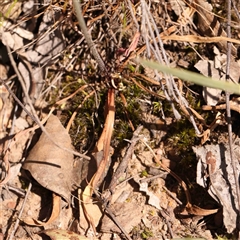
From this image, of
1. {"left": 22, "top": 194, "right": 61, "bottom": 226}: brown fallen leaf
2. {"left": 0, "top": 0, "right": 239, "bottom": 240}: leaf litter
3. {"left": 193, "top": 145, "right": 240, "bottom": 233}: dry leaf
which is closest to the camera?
{"left": 193, "top": 145, "right": 240, "bottom": 233}: dry leaf

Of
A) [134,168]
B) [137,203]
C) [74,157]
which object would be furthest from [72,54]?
[137,203]

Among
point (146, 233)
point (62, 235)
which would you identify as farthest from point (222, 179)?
point (62, 235)

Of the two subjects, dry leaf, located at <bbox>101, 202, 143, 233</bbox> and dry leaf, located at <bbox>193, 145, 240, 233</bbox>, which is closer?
dry leaf, located at <bbox>193, 145, 240, 233</bbox>

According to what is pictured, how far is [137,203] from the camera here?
7.20ft

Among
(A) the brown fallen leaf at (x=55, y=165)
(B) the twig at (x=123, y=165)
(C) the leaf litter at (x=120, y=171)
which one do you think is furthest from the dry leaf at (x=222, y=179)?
(A) the brown fallen leaf at (x=55, y=165)

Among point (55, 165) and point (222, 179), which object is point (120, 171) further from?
point (222, 179)

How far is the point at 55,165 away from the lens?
2291mm

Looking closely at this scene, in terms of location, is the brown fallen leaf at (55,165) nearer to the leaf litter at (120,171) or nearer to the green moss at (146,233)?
the leaf litter at (120,171)

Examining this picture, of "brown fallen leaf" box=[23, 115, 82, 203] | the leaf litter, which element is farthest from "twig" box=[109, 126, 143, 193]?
"brown fallen leaf" box=[23, 115, 82, 203]

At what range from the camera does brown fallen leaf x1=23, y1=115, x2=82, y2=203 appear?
2250 mm

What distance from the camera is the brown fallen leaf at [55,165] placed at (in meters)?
2.25

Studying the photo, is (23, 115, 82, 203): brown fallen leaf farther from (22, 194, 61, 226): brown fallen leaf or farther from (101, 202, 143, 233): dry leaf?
(101, 202, 143, 233): dry leaf

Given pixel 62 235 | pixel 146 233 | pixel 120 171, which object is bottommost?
pixel 146 233

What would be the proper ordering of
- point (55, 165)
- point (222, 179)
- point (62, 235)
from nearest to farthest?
point (222, 179)
point (62, 235)
point (55, 165)
